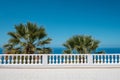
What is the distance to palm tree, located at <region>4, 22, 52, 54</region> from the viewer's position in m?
11.1

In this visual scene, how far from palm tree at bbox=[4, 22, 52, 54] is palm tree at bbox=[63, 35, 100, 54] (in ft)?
4.53

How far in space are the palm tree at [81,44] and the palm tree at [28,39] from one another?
1380 mm

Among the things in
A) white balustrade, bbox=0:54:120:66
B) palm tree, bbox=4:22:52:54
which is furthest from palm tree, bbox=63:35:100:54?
white balustrade, bbox=0:54:120:66

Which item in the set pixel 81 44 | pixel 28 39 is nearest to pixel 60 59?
pixel 28 39

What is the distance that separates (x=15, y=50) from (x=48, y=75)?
15.4ft

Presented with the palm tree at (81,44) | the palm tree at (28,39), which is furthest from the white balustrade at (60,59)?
the palm tree at (81,44)

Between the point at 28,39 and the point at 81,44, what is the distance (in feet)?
9.50

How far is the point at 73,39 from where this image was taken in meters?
12.0

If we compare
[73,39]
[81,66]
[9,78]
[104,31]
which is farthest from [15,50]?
[104,31]

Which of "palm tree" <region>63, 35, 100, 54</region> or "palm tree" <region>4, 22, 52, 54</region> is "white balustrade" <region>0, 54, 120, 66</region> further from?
"palm tree" <region>63, 35, 100, 54</region>

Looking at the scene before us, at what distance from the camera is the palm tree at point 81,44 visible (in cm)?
1201

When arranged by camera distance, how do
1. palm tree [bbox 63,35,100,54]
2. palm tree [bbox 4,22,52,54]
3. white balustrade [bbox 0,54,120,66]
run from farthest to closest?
Result: palm tree [bbox 63,35,100,54], palm tree [bbox 4,22,52,54], white balustrade [bbox 0,54,120,66]

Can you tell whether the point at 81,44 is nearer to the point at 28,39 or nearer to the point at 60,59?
the point at 28,39

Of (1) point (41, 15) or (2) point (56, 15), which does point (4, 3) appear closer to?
(1) point (41, 15)
